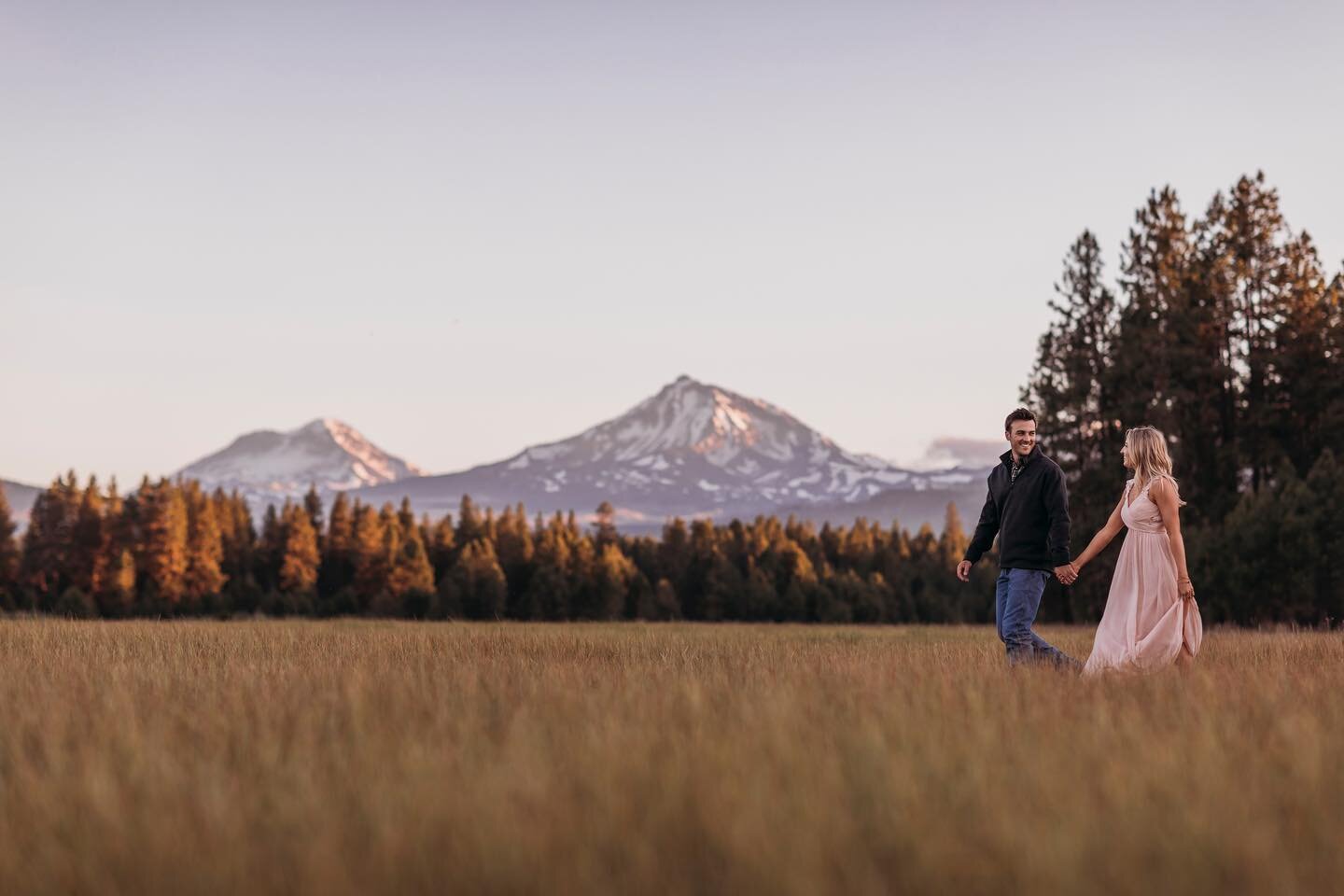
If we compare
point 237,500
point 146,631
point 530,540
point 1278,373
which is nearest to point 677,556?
point 530,540

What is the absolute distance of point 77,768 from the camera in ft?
18.8

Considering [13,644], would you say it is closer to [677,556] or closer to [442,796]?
[442,796]

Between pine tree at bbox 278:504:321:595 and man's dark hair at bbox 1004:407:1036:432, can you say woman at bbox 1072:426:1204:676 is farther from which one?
pine tree at bbox 278:504:321:595

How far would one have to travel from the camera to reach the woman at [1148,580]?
34.7ft

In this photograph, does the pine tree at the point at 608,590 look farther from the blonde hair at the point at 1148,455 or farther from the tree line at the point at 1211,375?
the blonde hair at the point at 1148,455

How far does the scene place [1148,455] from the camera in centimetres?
1062

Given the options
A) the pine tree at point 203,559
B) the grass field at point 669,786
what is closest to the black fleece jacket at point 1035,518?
the grass field at point 669,786

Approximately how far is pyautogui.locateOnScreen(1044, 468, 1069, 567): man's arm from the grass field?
165 cm

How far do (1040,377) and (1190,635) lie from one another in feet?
125

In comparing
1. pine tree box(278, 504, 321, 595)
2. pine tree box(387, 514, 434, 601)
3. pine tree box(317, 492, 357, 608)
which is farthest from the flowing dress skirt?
pine tree box(317, 492, 357, 608)

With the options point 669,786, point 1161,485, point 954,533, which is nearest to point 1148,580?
point 1161,485

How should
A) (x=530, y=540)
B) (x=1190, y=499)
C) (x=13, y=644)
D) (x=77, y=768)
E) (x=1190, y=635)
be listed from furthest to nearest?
(x=530, y=540) < (x=1190, y=499) < (x=13, y=644) < (x=1190, y=635) < (x=77, y=768)

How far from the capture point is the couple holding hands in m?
10.6

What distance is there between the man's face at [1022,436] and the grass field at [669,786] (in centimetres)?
251
